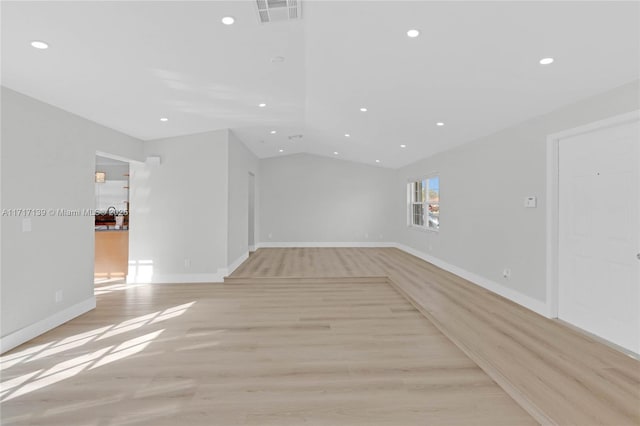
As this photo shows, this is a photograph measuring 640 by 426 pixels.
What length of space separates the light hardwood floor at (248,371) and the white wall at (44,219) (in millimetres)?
279

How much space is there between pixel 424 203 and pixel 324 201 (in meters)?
3.00

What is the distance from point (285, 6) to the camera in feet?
8.06

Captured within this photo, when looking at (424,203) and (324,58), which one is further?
(424,203)

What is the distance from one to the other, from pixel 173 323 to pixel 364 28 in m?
3.66

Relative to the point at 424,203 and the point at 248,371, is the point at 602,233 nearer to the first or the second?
the point at 248,371

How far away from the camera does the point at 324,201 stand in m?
9.34

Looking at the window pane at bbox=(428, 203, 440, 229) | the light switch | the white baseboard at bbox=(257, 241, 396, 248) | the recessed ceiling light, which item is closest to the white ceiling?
the recessed ceiling light

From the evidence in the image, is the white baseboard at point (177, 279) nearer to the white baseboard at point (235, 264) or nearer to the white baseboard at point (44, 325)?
the white baseboard at point (235, 264)

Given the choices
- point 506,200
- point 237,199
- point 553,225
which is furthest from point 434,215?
point 237,199

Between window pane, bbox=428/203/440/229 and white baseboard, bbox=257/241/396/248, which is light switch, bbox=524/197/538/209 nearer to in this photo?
window pane, bbox=428/203/440/229

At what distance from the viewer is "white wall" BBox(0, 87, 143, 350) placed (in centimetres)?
289

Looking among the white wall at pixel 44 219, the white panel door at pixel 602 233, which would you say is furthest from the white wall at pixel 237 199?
the white panel door at pixel 602 233

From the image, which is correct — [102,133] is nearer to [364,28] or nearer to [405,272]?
[364,28]

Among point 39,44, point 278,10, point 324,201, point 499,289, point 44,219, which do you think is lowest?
point 499,289
